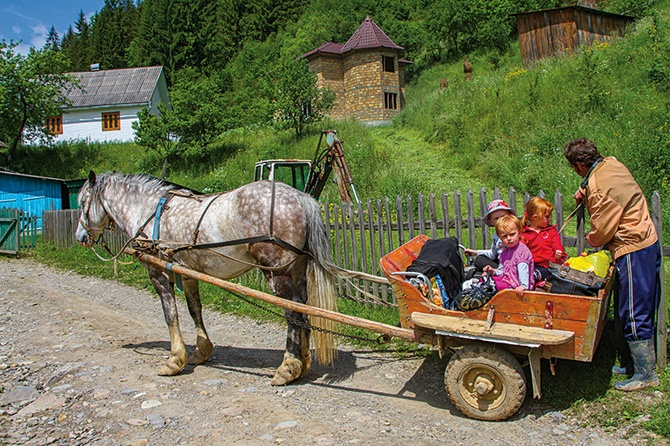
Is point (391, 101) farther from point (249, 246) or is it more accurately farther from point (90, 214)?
point (249, 246)

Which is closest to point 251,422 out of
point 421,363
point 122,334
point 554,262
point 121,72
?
point 421,363

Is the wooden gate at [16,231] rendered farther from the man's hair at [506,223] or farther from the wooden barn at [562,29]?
the wooden barn at [562,29]

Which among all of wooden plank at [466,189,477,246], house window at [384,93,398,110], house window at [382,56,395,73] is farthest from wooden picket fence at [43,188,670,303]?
house window at [382,56,395,73]

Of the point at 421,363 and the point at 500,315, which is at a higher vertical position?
the point at 500,315

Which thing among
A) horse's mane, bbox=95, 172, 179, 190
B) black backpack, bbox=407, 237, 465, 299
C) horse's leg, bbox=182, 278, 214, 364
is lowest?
horse's leg, bbox=182, 278, 214, 364

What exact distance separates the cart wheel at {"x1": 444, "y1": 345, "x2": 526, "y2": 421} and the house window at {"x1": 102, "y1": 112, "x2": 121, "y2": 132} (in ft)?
123

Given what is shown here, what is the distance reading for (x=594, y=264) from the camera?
3.59m

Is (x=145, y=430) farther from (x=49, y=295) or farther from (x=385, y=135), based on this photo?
(x=385, y=135)

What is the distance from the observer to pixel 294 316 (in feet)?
15.6

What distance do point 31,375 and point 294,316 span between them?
2901 mm

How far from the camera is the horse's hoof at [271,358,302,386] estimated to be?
15.3 ft

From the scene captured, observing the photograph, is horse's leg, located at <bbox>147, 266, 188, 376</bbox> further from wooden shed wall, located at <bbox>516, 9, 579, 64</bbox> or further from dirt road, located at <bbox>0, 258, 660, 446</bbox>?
wooden shed wall, located at <bbox>516, 9, 579, 64</bbox>

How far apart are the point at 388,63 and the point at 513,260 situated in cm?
3196

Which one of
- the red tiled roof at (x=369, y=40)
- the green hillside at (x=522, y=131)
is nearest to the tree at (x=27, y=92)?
the green hillside at (x=522, y=131)
